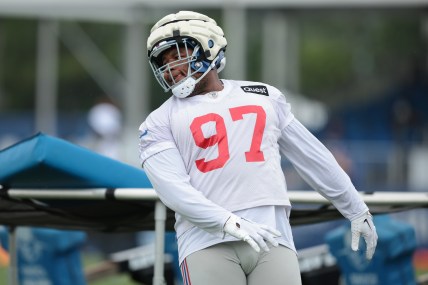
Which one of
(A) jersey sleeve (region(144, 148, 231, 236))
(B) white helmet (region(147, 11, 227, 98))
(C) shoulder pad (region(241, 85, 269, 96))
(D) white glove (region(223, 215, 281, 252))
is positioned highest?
(B) white helmet (region(147, 11, 227, 98))

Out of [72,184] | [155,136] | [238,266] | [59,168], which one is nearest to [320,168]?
[238,266]

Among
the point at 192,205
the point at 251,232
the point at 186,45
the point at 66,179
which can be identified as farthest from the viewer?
the point at 66,179

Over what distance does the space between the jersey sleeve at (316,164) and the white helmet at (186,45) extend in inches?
18.7

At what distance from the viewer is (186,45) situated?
502 centimetres

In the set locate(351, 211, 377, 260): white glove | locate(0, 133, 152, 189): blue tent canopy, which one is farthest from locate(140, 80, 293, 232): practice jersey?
locate(0, 133, 152, 189): blue tent canopy

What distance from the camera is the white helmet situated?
4.99 m

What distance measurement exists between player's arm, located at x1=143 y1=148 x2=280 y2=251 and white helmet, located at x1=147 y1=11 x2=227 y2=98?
0.32 m

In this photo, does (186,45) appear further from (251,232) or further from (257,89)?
(251,232)

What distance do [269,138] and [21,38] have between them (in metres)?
42.1

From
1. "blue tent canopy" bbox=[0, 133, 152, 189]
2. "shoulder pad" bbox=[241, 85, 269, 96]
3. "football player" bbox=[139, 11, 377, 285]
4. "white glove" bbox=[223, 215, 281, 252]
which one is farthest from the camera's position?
"blue tent canopy" bbox=[0, 133, 152, 189]

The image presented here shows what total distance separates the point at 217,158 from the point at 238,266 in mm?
464

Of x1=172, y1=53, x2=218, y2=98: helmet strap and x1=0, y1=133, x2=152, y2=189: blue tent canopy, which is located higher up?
x1=172, y1=53, x2=218, y2=98: helmet strap

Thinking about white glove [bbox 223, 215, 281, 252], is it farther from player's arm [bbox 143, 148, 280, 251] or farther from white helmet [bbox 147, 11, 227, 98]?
white helmet [bbox 147, 11, 227, 98]

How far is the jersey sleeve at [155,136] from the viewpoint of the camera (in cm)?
491
